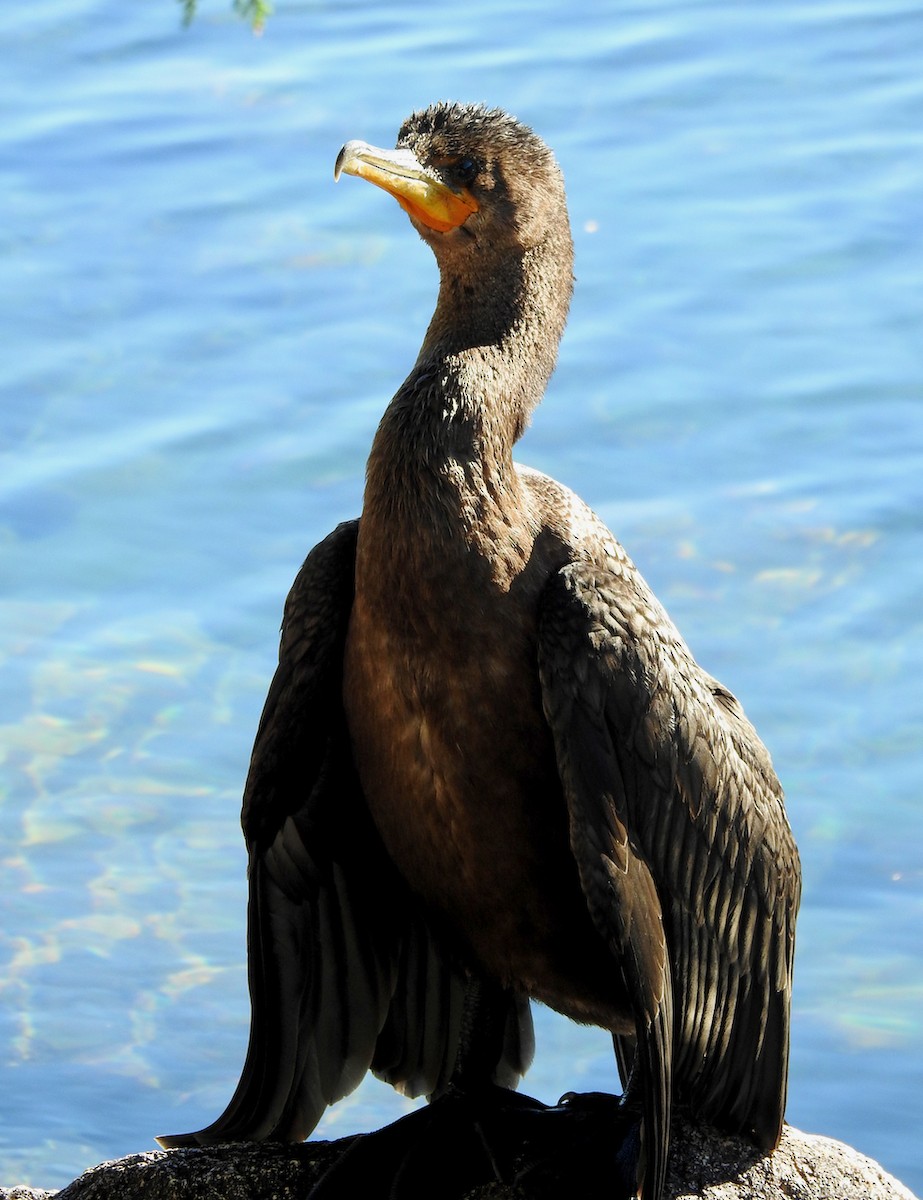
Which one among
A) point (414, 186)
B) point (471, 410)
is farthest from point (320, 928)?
point (414, 186)

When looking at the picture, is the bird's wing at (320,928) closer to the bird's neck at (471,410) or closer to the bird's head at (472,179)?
the bird's neck at (471,410)

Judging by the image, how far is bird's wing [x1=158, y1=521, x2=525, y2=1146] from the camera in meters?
4.23

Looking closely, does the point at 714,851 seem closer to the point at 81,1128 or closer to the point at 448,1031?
the point at 448,1031

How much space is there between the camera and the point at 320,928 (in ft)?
14.6

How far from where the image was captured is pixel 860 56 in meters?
13.1

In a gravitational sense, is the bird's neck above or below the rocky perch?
above

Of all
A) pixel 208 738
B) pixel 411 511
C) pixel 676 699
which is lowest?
pixel 676 699

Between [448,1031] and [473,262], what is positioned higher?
[473,262]

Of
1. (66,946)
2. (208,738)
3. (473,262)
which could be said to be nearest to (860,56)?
(208,738)

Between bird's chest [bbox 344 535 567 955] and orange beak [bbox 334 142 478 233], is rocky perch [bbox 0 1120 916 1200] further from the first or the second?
orange beak [bbox 334 142 478 233]

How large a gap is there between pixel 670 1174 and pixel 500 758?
2.99ft

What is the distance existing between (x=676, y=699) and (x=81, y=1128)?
381 centimetres

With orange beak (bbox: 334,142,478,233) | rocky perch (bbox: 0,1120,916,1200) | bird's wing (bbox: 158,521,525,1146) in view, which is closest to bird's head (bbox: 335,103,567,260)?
orange beak (bbox: 334,142,478,233)

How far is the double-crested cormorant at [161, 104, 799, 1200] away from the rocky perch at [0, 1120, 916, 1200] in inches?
3.0
